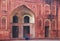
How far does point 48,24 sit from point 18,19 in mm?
1444

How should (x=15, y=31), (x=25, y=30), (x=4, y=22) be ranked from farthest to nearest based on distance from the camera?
1. (x=25, y=30)
2. (x=15, y=31)
3. (x=4, y=22)

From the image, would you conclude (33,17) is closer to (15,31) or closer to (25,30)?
(25,30)

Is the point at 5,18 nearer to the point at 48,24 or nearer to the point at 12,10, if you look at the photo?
the point at 12,10

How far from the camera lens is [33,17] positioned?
823 cm

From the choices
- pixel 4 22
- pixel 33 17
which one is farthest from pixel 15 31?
pixel 33 17

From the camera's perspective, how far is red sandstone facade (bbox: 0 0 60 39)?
794 centimetres

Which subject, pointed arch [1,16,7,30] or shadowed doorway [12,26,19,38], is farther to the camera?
shadowed doorway [12,26,19,38]

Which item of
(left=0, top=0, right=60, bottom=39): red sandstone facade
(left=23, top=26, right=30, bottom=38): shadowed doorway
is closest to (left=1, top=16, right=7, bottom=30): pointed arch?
(left=0, top=0, right=60, bottom=39): red sandstone facade

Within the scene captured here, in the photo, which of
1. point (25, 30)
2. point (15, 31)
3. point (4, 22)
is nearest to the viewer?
point (4, 22)

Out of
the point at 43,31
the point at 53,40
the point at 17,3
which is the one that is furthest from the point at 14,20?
the point at 53,40

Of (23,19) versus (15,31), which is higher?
(23,19)

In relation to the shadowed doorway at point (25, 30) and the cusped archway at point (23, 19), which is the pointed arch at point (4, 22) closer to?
the cusped archway at point (23, 19)

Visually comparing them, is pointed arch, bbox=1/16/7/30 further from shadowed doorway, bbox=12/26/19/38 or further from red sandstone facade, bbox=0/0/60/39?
shadowed doorway, bbox=12/26/19/38

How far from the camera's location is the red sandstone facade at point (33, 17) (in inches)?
313
